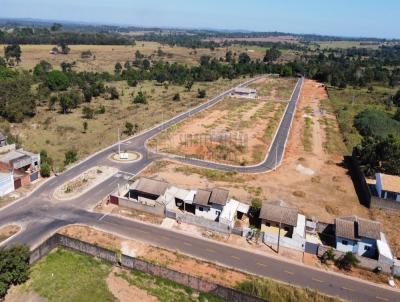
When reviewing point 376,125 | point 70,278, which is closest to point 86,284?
point 70,278

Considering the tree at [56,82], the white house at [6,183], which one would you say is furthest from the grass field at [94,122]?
the tree at [56,82]

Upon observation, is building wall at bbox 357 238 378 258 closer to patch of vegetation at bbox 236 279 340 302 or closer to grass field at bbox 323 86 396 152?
patch of vegetation at bbox 236 279 340 302

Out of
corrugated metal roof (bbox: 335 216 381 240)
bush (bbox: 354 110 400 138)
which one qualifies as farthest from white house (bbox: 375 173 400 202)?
bush (bbox: 354 110 400 138)

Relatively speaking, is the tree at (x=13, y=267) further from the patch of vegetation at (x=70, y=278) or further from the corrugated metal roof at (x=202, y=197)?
the corrugated metal roof at (x=202, y=197)

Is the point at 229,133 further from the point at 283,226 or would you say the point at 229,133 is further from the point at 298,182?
the point at 283,226

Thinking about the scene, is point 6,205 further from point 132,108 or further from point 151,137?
point 132,108

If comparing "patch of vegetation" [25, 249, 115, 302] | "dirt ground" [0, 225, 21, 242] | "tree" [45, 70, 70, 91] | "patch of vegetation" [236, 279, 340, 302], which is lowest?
"patch of vegetation" [25, 249, 115, 302]

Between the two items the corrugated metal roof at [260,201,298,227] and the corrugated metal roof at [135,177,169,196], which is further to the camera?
the corrugated metal roof at [135,177,169,196]
